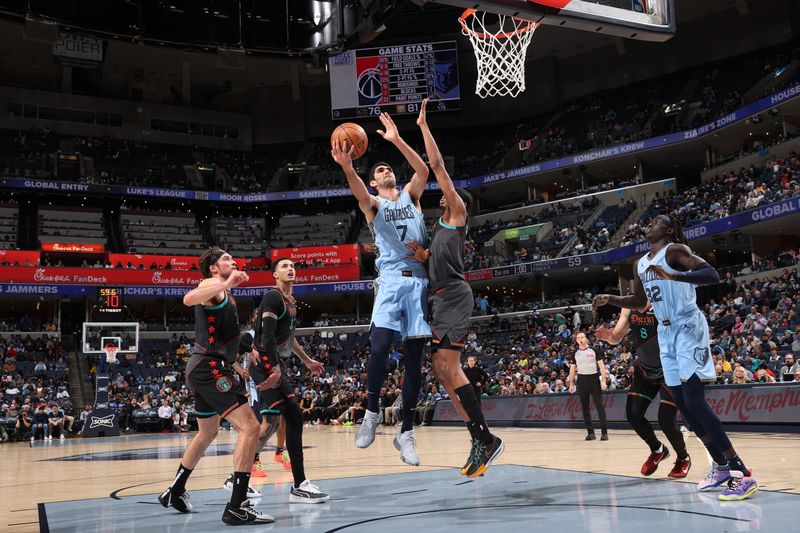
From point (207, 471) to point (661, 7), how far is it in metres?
8.47

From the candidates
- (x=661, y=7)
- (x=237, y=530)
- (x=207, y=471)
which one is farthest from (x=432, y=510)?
(x=661, y=7)

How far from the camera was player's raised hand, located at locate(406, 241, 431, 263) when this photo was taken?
20.6 feet

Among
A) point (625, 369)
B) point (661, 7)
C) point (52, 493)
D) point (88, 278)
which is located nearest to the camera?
point (52, 493)

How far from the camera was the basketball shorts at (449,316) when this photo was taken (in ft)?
20.6

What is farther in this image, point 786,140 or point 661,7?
point 786,140

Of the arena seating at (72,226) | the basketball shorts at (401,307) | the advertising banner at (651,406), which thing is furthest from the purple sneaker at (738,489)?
the arena seating at (72,226)

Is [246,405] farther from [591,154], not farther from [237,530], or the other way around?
[591,154]

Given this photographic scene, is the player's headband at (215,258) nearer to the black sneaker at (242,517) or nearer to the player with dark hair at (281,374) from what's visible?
the player with dark hair at (281,374)

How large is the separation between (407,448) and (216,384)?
1652 millimetres

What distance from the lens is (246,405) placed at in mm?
5965

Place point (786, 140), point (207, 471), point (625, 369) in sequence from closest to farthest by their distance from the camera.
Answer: point (207, 471) → point (625, 369) → point (786, 140)

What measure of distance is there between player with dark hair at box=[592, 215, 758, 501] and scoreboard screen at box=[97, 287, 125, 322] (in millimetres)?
25135

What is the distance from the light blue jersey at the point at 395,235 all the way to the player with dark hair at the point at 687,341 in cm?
197

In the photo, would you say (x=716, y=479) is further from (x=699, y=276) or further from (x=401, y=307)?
(x=401, y=307)
